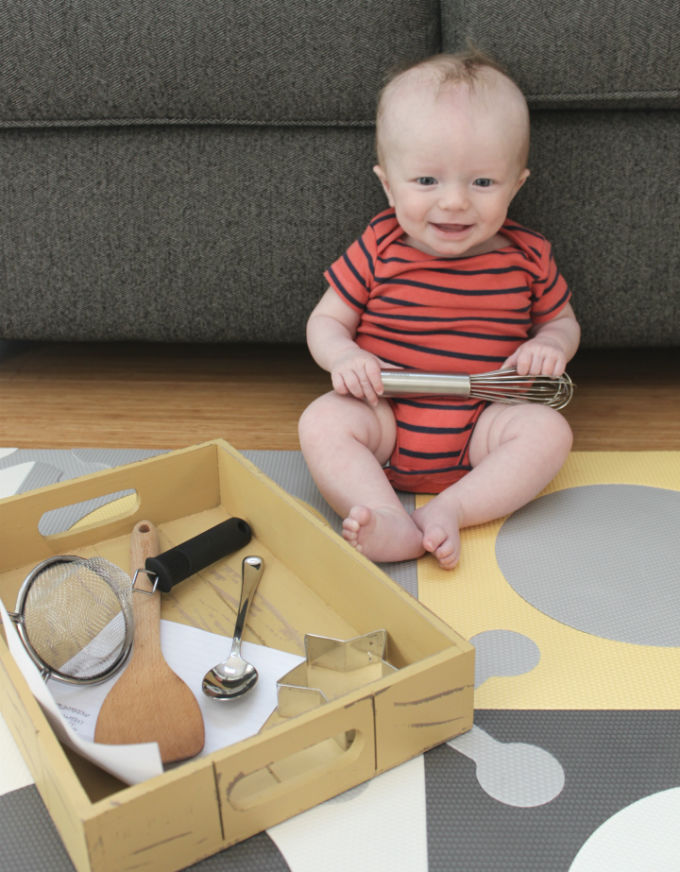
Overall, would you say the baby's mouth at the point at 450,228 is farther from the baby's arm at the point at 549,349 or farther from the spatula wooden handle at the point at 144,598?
the spatula wooden handle at the point at 144,598

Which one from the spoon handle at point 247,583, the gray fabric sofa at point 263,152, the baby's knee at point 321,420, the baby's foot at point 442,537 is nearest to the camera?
the spoon handle at point 247,583

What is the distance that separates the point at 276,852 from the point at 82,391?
2.82 feet

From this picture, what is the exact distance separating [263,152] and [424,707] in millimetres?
753

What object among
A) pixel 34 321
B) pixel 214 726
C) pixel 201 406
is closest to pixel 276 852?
pixel 214 726

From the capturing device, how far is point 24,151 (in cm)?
111

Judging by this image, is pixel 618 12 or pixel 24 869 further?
pixel 618 12

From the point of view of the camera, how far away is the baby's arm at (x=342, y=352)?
3.00 ft

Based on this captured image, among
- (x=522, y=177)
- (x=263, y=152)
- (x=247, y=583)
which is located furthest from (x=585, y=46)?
(x=247, y=583)

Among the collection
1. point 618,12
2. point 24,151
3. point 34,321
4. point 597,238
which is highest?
point 618,12

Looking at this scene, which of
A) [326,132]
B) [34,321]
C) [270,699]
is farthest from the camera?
[34,321]

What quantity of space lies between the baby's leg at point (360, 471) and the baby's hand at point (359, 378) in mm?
16

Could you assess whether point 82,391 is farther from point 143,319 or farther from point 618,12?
point 618,12

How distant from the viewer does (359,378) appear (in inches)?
36.1

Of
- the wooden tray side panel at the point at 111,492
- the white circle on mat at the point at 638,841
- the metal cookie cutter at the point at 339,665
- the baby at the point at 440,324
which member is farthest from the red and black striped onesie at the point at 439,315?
the white circle on mat at the point at 638,841
